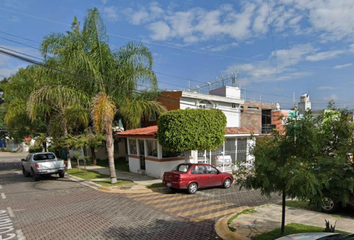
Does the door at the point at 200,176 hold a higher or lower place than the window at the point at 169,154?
lower

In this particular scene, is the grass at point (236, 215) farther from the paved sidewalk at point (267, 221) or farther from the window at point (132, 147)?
A: the window at point (132, 147)

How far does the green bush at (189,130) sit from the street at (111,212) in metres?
2.53

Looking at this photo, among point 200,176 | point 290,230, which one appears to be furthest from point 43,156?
point 290,230

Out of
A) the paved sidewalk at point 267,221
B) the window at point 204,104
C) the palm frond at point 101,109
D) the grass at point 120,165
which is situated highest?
the window at point 204,104

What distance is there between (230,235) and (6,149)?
198 ft

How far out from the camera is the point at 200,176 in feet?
44.1

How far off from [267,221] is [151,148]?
1062 cm

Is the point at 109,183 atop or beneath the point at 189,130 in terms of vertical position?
beneath

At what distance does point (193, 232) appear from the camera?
7574 millimetres

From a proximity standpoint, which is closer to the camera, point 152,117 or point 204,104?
point 204,104

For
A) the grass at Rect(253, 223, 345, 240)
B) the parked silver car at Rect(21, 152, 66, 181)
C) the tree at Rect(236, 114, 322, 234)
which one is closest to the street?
the grass at Rect(253, 223, 345, 240)

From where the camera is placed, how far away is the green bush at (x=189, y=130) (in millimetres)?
14516

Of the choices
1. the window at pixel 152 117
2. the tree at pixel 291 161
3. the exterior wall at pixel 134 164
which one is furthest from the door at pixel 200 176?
the window at pixel 152 117

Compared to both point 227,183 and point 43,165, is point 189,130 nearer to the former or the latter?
point 227,183
